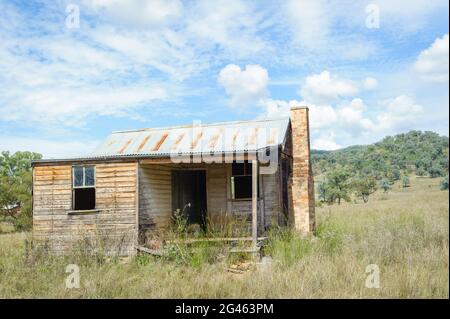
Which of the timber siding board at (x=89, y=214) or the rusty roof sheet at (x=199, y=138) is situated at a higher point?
the rusty roof sheet at (x=199, y=138)

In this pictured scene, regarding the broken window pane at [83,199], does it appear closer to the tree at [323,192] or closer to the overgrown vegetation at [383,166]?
the overgrown vegetation at [383,166]

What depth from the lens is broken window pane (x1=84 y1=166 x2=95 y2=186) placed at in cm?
1332

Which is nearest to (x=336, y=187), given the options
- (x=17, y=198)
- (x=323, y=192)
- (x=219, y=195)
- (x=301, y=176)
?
(x=323, y=192)

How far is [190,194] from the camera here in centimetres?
1627

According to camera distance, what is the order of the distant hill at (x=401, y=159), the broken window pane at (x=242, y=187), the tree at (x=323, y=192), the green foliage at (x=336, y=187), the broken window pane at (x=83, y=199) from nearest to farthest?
the broken window pane at (x=242, y=187) < the broken window pane at (x=83, y=199) < the green foliage at (x=336, y=187) < the tree at (x=323, y=192) < the distant hill at (x=401, y=159)

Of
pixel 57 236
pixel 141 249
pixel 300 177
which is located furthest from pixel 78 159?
pixel 300 177

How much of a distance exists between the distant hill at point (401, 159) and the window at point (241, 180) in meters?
40.5

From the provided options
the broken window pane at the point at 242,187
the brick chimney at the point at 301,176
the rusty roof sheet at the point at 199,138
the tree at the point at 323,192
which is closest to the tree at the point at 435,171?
the tree at the point at 323,192

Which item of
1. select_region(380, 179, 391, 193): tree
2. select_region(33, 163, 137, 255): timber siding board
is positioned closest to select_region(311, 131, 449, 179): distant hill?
select_region(380, 179, 391, 193): tree

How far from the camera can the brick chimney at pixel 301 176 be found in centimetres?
1555

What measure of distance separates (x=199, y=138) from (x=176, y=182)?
194cm

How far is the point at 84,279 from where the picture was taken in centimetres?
850

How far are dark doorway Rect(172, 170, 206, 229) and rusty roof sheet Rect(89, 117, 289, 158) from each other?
1.22m
